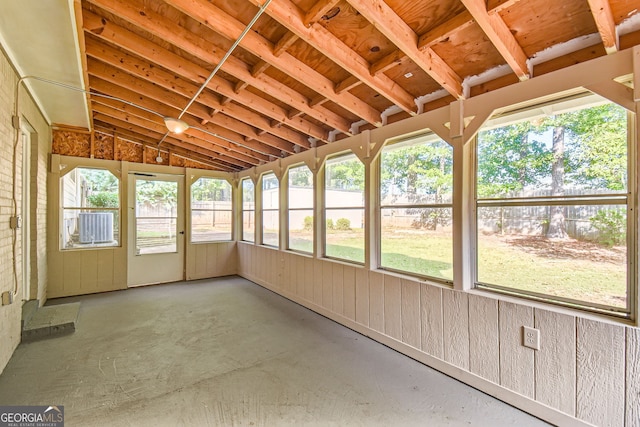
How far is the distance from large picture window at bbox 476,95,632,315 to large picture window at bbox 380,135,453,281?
0.30 meters

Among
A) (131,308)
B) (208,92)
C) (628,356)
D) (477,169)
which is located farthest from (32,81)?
(628,356)

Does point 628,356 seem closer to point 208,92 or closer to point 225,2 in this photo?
point 225,2

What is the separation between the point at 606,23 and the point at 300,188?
3.60 meters

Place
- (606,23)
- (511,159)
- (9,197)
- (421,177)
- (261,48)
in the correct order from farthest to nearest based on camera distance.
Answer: (421,177) → (9,197) → (511,159) → (261,48) → (606,23)

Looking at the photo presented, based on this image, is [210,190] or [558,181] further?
[210,190]

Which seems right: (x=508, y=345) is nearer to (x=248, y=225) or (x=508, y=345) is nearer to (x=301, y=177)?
(x=301, y=177)

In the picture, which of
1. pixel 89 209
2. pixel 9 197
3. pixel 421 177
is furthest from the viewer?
pixel 89 209

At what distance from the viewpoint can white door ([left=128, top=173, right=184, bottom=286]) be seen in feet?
17.2

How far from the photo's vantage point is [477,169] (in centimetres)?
239

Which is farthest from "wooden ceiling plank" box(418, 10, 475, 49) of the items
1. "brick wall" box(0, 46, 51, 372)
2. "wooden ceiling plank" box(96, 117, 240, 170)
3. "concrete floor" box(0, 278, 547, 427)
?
"wooden ceiling plank" box(96, 117, 240, 170)

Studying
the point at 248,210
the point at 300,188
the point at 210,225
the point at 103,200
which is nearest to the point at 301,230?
the point at 300,188

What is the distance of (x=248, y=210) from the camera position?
605 cm

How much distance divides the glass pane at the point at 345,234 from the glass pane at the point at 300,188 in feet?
1.84

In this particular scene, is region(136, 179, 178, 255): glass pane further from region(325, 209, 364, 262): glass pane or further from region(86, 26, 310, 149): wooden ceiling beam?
region(325, 209, 364, 262): glass pane
